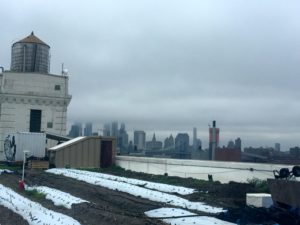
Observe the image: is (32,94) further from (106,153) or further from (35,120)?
(106,153)

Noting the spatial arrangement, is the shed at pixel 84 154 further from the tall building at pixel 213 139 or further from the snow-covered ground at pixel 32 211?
the snow-covered ground at pixel 32 211

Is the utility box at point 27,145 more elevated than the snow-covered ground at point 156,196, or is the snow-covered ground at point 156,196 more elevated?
the utility box at point 27,145

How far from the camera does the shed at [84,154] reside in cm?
3869

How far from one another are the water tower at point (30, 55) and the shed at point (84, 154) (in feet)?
43.1

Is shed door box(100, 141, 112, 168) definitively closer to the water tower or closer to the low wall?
the low wall


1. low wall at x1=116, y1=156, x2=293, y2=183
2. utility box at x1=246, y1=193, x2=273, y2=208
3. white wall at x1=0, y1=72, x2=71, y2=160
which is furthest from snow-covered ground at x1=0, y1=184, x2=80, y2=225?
white wall at x1=0, y1=72, x2=71, y2=160

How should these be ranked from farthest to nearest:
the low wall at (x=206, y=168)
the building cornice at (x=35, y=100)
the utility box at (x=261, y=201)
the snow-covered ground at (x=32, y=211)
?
the building cornice at (x=35, y=100), the low wall at (x=206, y=168), the utility box at (x=261, y=201), the snow-covered ground at (x=32, y=211)

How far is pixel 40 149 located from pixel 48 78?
33.0 feet

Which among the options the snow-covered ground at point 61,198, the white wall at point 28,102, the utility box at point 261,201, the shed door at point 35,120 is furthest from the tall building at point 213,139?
the shed door at point 35,120

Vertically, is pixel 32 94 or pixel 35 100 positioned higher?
pixel 32 94

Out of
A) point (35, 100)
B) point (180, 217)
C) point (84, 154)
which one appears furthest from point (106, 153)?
point (180, 217)

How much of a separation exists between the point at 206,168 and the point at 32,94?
88.6 feet

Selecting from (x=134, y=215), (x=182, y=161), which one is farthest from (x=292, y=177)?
(x=182, y=161)

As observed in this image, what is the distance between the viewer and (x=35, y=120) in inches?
1874
